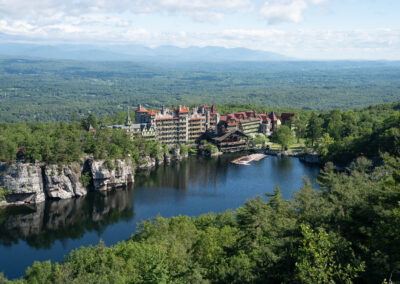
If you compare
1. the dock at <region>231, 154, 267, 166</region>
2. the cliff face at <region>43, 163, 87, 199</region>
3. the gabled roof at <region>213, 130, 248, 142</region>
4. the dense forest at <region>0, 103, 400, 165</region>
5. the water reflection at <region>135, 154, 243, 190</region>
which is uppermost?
the dense forest at <region>0, 103, 400, 165</region>

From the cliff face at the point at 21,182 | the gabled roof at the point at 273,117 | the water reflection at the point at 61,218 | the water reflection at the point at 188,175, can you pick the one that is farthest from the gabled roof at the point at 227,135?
the cliff face at the point at 21,182

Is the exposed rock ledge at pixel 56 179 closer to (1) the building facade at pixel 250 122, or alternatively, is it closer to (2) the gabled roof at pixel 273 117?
(1) the building facade at pixel 250 122

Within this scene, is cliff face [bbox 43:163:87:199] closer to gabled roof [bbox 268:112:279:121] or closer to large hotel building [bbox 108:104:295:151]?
large hotel building [bbox 108:104:295:151]

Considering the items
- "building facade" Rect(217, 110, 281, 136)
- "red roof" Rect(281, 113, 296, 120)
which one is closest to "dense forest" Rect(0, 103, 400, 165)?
"building facade" Rect(217, 110, 281, 136)

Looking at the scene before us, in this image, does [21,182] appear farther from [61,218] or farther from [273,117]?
[273,117]

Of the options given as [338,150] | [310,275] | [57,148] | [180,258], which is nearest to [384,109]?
[338,150]

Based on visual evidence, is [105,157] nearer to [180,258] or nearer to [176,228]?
[176,228]

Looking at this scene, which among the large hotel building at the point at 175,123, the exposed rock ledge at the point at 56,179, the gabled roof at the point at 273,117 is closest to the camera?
the exposed rock ledge at the point at 56,179

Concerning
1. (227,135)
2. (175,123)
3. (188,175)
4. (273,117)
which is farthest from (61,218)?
(273,117)
